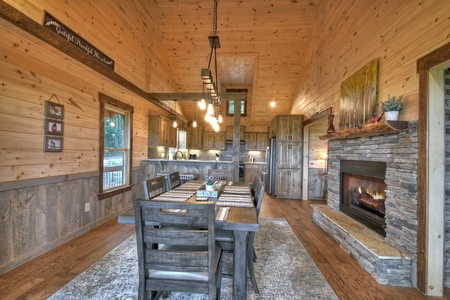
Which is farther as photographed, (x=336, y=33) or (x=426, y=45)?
(x=336, y=33)

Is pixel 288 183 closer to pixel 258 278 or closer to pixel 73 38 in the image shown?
pixel 258 278

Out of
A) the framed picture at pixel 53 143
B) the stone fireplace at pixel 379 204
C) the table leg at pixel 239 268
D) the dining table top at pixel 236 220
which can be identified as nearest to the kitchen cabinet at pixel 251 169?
the stone fireplace at pixel 379 204

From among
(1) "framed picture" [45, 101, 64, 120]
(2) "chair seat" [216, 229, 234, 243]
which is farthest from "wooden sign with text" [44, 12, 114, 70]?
(2) "chair seat" [216, 229, 234, 243]

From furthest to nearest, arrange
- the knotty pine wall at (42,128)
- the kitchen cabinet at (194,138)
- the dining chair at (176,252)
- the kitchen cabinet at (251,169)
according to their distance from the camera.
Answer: the kitchen cabinet at (194,138) → the kitchen cabinet at (251,169) → the knotty pine wall at (42,128) → the dining chair at (176,252)

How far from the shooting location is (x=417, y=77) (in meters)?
2.02

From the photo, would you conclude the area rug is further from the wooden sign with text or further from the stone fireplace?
the wooden sign with text

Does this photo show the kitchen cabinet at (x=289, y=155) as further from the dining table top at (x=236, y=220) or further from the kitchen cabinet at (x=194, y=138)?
the dining table top at (x=236, y=220)

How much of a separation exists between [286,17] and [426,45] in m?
3.56

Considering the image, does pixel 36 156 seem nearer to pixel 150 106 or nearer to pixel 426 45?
pixel 150 106

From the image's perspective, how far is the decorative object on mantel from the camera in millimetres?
2658

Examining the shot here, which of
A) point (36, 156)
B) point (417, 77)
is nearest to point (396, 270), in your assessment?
point (417, 77)

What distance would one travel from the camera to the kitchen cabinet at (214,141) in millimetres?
8359

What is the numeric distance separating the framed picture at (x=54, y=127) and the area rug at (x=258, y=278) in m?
1.61

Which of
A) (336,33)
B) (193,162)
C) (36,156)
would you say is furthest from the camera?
(193,162)
